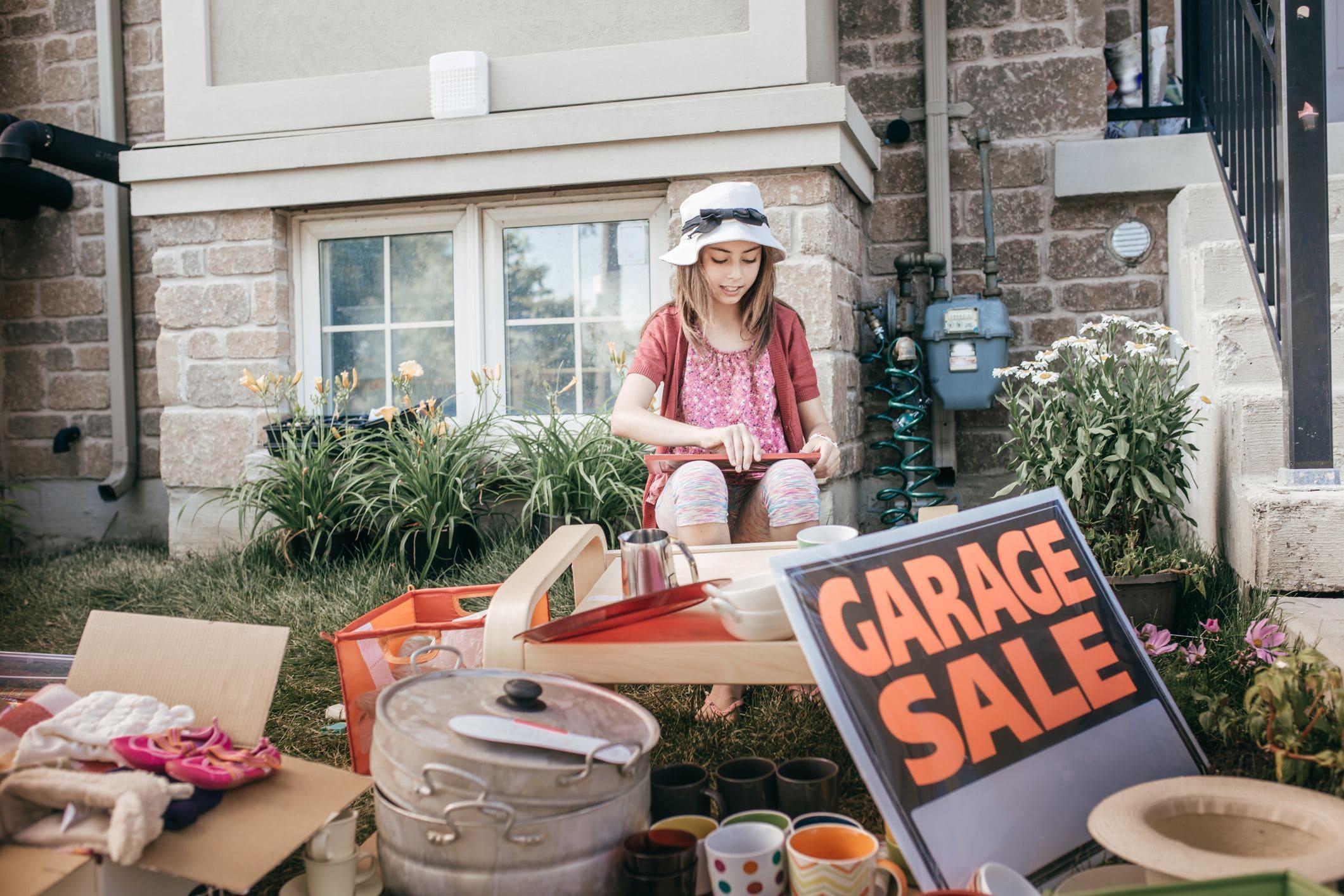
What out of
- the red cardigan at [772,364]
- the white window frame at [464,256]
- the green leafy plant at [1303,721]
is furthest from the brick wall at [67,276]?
the green leafy plant at [1303,721]

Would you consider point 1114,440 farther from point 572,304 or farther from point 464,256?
point 464,256

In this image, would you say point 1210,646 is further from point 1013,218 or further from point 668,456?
point 1013,218

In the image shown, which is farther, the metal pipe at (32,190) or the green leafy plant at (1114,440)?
the metal pipe at (32,190)

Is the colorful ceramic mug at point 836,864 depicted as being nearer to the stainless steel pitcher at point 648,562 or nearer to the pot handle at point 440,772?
the pot handle at point 440,772

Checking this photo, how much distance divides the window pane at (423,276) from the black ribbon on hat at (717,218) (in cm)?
217

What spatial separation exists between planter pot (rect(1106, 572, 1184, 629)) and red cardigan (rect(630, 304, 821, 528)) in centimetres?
97

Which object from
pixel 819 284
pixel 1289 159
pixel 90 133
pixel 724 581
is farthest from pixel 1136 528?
pixel 90 133

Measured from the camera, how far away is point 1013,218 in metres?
4.51

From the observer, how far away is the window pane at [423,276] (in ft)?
15.0

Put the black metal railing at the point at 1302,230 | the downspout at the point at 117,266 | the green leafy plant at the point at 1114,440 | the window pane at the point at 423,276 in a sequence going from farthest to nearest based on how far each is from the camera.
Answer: the downspout at the point at 117,266 → the window pane at the point at 423,276 → the green leafy plant at the point at 1114,440 → the black metal railing at the point at 1302,230

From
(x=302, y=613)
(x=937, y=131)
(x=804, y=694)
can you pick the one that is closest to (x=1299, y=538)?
(x=804, y=694)

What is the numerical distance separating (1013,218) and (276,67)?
343cm

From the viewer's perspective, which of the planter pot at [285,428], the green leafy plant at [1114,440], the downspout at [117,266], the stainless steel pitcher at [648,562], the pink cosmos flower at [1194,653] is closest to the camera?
the stainless steel pitcher at [648,562]

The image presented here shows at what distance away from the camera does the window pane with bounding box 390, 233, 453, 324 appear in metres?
4.56
